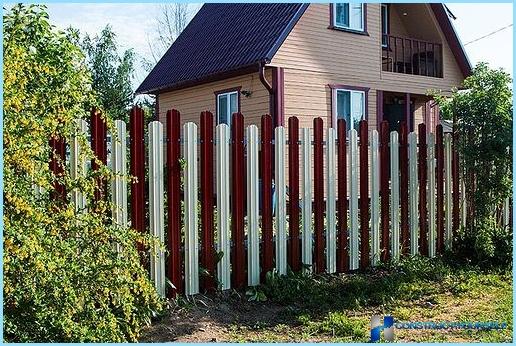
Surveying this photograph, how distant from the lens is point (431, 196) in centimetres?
781

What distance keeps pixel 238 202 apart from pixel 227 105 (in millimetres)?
9229

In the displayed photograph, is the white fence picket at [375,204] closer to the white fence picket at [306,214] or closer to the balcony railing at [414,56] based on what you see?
the white fence picket at [306,214]

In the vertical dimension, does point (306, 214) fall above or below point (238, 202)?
below

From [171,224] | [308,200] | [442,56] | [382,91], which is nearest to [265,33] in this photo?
[382,91]

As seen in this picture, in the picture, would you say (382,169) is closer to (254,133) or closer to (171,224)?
(254,133)

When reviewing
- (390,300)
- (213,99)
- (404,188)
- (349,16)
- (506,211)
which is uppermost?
(349,16)

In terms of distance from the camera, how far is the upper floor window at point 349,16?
1489 centimetres

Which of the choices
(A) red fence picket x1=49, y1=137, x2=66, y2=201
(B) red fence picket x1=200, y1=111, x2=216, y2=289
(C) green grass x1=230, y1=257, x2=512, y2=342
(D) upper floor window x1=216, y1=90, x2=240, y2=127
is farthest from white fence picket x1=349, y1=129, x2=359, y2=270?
(D) upper floor window x1=216, y1=90, x2=240, y2=127

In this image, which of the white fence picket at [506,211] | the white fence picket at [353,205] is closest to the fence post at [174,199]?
the white fence picket at [353,205]

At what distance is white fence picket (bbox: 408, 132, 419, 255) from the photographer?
764cm

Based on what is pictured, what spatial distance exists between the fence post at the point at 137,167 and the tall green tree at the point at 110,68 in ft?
55.6

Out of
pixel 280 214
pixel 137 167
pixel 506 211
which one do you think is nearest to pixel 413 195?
pixel 506 211

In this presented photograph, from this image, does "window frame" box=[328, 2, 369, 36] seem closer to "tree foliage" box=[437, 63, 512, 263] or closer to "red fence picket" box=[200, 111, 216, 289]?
"tree foliage" box=[437, 63, 512, 263]

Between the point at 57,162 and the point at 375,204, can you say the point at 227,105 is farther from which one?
the point at 57,162
